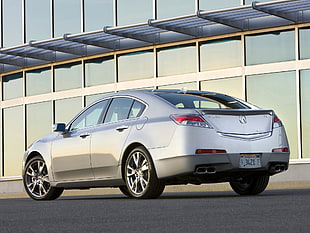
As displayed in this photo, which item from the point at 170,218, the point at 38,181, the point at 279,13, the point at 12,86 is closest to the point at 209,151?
the point at 170,218

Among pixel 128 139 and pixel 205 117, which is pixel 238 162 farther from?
pixel 128 139

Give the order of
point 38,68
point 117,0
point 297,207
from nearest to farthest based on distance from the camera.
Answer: point 297,207 → point 117,0 → point 38,68

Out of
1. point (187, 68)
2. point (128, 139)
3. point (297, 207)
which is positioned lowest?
point (297, 207)

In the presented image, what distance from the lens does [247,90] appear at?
21.8 meters

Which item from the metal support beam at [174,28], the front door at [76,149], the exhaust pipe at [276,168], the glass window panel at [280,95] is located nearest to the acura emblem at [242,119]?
the exhaust pipe at [276,168]

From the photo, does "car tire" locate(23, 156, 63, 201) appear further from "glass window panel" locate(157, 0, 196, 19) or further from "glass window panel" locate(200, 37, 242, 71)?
"glass window panel" locate(157, 0, 196, 19)

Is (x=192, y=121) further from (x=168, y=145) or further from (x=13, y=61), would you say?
(x=13, y=61)

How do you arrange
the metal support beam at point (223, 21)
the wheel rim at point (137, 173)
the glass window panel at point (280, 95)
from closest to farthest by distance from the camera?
1. the wheel rim at point (137, 173)
2. the metal support beam at point (223, 21)
3. the glass window panel at point (280, 95)

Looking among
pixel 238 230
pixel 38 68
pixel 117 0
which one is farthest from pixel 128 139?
pixel 38 68

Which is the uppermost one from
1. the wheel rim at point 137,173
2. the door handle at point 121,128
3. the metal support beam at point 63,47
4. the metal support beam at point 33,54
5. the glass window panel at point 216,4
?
the glass window panel at point 216,4

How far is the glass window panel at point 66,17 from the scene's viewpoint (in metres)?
24.7

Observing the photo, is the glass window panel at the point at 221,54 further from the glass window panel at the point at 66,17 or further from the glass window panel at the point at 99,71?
the glass window panel at the point at 66,17

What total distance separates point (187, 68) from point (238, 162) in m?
12.9

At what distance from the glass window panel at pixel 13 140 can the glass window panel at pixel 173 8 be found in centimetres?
683
